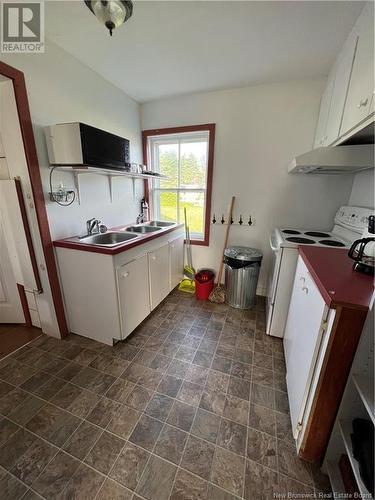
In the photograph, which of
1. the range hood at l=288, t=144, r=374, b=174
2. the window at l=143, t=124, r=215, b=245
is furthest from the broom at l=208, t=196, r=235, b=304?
the range hood at l=288, t=144, r=374, b=174

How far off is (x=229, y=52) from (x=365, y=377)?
2330 millimetres

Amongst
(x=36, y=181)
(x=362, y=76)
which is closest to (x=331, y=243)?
(x=362, y=76)

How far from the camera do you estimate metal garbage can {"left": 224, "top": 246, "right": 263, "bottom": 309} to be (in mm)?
2262

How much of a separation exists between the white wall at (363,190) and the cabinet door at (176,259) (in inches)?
75.4

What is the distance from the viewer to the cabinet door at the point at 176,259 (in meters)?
2.53

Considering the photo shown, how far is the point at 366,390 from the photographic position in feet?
2.59

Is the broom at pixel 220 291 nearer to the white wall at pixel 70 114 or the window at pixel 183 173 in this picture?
the window at pixel 183 173

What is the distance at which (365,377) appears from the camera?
2.72ft

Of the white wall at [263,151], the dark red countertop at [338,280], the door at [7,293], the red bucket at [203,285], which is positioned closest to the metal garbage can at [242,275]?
the red bucket at [203,285]

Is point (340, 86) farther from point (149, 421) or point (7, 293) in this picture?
point (7, 293)

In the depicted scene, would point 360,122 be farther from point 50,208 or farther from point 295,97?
point 50,208

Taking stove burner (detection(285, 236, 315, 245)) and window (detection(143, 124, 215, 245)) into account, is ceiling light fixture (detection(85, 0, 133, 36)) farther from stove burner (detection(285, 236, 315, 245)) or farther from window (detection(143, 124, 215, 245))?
stove burner (detection(285, 236, 315, 245))

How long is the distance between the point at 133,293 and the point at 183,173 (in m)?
1.78

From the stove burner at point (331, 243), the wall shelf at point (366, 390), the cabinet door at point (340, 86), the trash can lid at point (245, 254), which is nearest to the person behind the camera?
the wall shelf at point (366, 390)
